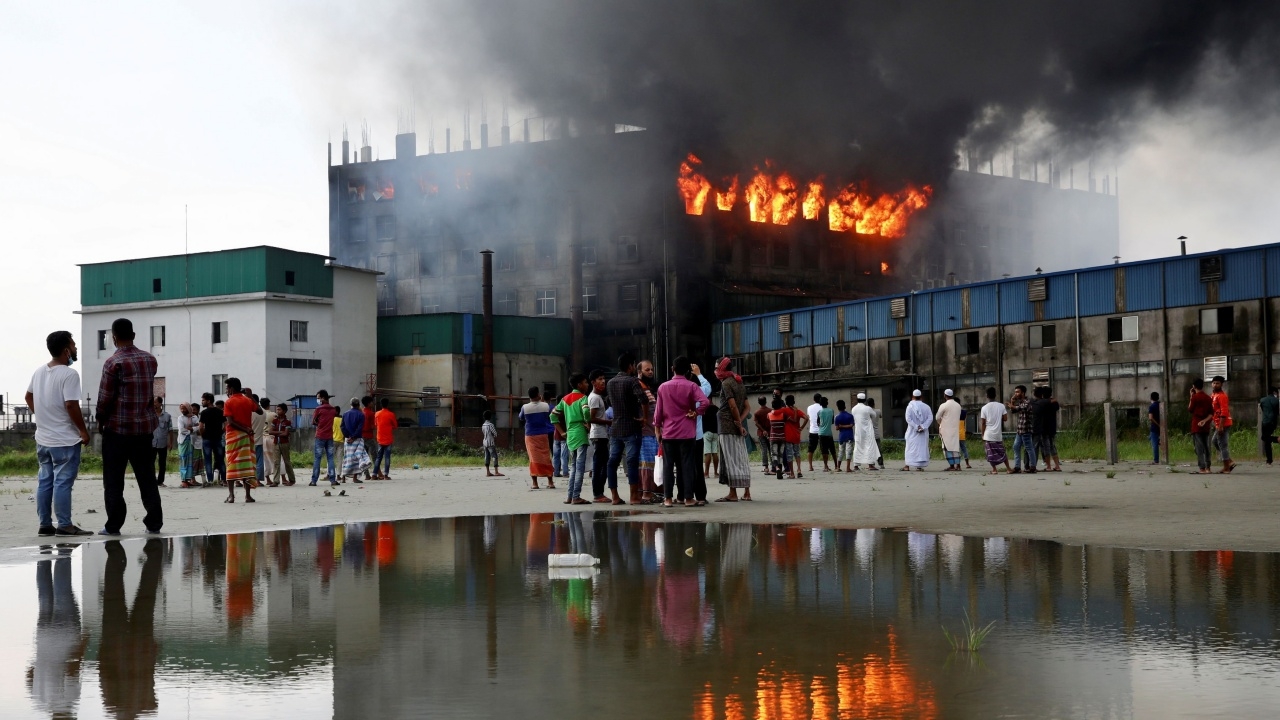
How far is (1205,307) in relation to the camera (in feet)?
163

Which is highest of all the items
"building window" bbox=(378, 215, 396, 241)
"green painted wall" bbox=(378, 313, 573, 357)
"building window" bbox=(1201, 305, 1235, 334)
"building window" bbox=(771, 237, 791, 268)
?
"building window" bbox=(378, 215, 396, 241)

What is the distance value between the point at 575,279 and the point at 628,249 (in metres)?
3.48

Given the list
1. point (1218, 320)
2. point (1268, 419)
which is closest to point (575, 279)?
point (1218, 320)

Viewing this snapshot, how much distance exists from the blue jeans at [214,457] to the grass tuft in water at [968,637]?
732 inches

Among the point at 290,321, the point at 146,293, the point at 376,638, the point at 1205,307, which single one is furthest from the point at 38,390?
the point at 146,293

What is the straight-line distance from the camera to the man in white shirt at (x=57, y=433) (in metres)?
11.4

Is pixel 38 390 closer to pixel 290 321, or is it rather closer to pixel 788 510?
pixel 788 510

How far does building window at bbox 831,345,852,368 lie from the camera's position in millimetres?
62594

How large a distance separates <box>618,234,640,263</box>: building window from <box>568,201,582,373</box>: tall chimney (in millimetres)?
2325

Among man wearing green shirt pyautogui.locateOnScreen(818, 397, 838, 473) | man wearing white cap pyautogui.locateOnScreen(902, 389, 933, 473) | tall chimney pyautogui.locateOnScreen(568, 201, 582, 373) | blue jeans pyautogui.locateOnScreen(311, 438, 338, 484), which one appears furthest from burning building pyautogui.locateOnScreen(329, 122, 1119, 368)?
blue jeans pyautogui.locateOnScreen(311, 438, 338, 484)

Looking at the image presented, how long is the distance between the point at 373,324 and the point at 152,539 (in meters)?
58.9

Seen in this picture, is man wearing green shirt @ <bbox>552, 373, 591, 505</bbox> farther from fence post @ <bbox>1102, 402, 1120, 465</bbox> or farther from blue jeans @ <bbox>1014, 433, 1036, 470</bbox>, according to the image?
fence post @ <bbox>1102, 402, 1120, 465</bbox>

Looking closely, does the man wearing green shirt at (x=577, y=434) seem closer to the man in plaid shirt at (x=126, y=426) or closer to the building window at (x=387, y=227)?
the man in plaid shirt at (x=126, y=426)

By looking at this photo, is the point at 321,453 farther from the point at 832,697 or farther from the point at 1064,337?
the point at 1064,337
